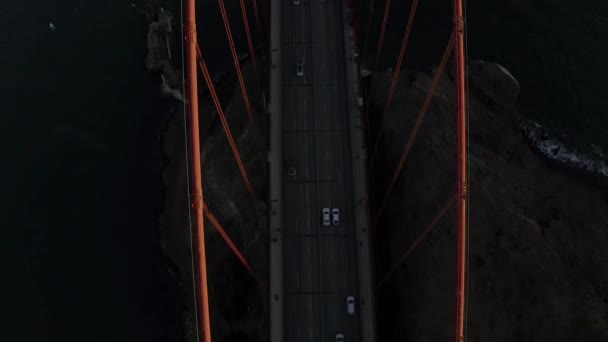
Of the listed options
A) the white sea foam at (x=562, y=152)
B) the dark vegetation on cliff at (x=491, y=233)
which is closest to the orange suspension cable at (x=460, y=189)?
the dark vegetation on cliff at (x=491, y=233)

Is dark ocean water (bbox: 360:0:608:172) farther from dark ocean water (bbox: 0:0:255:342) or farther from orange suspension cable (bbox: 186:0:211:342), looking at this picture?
orange suspension cable (bbox: 186:0:211:342)

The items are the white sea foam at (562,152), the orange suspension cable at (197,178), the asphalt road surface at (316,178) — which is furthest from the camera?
the white sea foam at (562,152)

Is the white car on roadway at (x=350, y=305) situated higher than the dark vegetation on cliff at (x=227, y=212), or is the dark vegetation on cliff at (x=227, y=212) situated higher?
the dark vegetation on cliff at (x=227, y=212)

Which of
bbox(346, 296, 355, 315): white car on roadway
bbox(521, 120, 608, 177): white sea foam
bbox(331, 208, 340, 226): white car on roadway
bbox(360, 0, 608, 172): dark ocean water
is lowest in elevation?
bbox(346, 296, 355, 315): white car on roadway

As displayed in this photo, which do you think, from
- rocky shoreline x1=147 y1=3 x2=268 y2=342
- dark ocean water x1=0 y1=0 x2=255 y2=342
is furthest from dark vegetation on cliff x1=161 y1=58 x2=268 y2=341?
dark ocean water x1=0 y1=0 x2=255 y2=342

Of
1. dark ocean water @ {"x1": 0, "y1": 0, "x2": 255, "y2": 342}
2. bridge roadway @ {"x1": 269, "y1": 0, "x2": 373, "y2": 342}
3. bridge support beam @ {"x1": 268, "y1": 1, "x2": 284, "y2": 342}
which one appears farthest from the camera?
dark ocean water @ {"x1": 0, "y1": 0, "x2": 255, "y2": 342}

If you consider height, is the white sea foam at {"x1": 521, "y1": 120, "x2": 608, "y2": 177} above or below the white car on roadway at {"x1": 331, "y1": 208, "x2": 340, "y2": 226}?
above

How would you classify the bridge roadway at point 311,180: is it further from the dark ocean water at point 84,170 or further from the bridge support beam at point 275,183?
the dark ocean water at point 84,170

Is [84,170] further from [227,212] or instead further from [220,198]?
[227,212]
